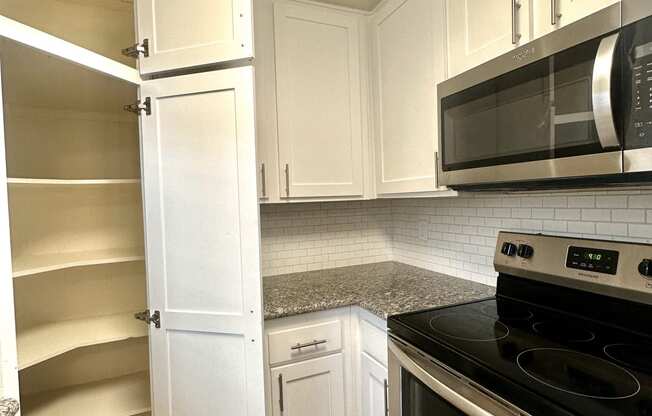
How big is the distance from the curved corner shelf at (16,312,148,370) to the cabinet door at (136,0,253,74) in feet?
3.53

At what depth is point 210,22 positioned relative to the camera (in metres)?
1.26

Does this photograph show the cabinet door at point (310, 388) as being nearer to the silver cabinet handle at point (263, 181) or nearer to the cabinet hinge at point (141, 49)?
the silver cabinet handle at point (263, 181)

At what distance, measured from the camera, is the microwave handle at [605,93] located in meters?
0.85

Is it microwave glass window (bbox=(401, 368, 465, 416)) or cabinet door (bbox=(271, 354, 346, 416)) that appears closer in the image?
microwave glass window (bbox=(401, 368, 465, 416))

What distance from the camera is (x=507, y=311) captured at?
4.33 feet

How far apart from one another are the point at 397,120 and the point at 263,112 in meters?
0.66

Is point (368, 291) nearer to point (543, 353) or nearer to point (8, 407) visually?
point (543, 353)

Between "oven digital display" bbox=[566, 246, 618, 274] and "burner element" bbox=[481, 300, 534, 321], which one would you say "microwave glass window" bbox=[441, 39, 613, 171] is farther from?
"burner element" bbox=[481, 300, 534, 321]

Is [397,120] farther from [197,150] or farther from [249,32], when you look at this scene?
[197,150]

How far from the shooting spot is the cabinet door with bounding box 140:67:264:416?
4.12 feet

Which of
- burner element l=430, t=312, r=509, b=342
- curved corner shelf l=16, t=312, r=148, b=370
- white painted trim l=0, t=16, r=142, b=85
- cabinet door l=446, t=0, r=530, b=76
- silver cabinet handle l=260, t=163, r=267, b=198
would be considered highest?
cabinet door l=446, t=0, r=530, b=76

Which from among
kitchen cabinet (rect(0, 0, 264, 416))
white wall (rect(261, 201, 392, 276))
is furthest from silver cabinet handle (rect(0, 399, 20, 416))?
white wall (rect(261, 201, 392, 276))

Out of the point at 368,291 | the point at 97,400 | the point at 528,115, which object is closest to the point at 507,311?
the point at 368,291

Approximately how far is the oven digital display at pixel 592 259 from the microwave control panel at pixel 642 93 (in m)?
0.46
